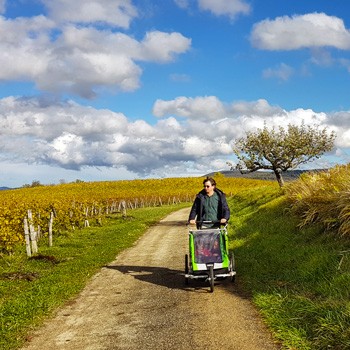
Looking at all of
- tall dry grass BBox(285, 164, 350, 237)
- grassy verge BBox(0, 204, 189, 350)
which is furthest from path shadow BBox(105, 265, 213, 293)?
tall dry grass BBox(285, 164, 350, 237)

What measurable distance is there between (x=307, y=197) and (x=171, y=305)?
29.3 feet

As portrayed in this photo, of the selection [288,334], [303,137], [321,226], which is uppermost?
[303,137]

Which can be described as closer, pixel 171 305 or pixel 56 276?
pixel 171 305

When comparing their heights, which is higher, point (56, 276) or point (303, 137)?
point (303, 137)

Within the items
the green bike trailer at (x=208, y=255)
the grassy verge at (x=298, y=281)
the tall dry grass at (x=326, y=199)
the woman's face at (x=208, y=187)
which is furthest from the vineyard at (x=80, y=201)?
the tall dry grass at (x=326, y=199)

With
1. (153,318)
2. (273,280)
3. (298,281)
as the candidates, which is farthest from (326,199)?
(153,318)

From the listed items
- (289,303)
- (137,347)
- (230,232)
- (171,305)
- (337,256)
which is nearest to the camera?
(137,347)

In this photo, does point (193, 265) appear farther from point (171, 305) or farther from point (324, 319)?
point (324, 319)

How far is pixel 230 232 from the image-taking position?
68.7ft

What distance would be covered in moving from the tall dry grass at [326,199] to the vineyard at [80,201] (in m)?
11.8

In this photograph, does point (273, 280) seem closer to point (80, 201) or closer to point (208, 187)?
point (208, 187)

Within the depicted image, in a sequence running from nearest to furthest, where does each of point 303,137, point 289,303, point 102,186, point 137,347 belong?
point 137,347 → point 289,303 → point 303,137 → point 102,186

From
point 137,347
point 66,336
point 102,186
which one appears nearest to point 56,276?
point 66,336

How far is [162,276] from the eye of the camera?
12.3 meters
